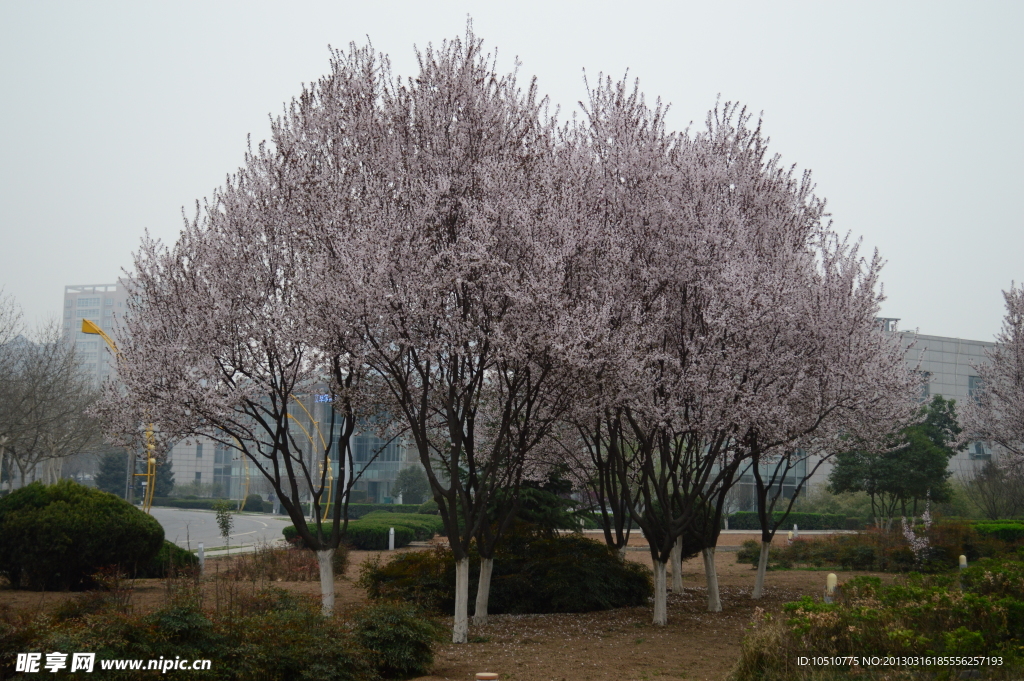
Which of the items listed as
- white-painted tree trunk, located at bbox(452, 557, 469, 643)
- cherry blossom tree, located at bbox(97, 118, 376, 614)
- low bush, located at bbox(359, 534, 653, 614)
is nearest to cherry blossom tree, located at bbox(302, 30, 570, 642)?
white-painted tree trunk, located at bbox(452, 557, 469, 643)

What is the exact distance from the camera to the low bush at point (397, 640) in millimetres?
9188

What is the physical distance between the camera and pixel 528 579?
48.9ft

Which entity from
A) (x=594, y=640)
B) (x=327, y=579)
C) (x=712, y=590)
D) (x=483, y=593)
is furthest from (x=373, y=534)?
(x=594, y=640)

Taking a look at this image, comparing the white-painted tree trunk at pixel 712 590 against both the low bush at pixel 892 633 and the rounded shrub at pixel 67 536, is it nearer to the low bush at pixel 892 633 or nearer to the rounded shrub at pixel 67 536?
the low bush at pixel 892 633

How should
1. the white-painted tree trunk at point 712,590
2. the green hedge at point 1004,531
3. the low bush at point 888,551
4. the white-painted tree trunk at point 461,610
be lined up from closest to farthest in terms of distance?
the white-painted tree trunk at point 461,610 → the white-painted tree trunk at point 712,590 → the low bush at point 888,551 → the green hedge at point 1004,531

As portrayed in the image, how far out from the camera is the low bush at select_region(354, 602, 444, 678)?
30.1 feet

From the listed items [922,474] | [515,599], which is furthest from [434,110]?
[922,474]

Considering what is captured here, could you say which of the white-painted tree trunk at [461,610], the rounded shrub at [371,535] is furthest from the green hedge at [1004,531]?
the white-painted tree trunk at [461,610]

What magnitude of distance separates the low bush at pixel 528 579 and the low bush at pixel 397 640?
14.8 ft

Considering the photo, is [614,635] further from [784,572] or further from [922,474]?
[922,474]

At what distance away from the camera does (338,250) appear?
11062 mm

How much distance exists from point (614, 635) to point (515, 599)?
280cm

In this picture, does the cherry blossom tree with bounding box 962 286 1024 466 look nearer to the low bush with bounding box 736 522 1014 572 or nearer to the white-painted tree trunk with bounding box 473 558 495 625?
the low bush with bounding box 736 522 1014 572

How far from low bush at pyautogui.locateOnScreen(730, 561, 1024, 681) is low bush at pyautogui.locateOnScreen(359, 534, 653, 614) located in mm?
5807
